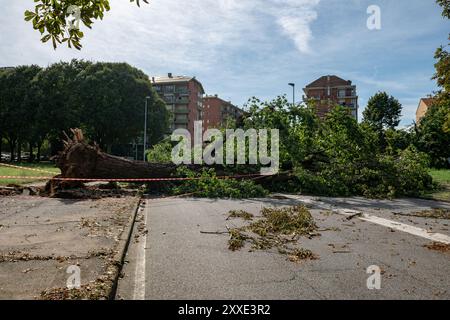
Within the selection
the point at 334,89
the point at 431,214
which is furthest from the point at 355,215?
the point at 334,89

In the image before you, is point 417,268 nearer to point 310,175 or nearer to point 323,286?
point 323,286

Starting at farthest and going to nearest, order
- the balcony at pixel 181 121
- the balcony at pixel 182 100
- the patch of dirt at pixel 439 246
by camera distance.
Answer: the balcony at pixel 181 121 → the balcony at pixel 182 100 → the patch of dirt at pixel 439 246

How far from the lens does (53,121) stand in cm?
4062

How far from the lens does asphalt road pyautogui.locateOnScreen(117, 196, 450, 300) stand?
12.3ft

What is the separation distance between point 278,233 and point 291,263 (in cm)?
195

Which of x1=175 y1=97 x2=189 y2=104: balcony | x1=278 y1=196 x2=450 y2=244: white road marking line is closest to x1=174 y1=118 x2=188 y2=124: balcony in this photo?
x1=175 y1=97 x2=189 y2=104: balcony

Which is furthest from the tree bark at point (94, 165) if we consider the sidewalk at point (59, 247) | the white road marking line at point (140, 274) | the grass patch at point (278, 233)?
the white road marking line at point (140, 274)

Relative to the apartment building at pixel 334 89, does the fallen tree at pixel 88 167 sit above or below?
below

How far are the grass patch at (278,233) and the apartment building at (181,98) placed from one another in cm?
8082

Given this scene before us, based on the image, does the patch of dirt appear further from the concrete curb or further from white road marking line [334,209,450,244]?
the concrete curb

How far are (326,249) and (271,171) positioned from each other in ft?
31.1

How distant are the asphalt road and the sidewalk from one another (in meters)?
0.33

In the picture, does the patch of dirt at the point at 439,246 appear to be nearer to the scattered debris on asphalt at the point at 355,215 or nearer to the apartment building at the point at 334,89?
the scattered debris on asphalt at the point at 355,215

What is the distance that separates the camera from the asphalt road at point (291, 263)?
148 inches
